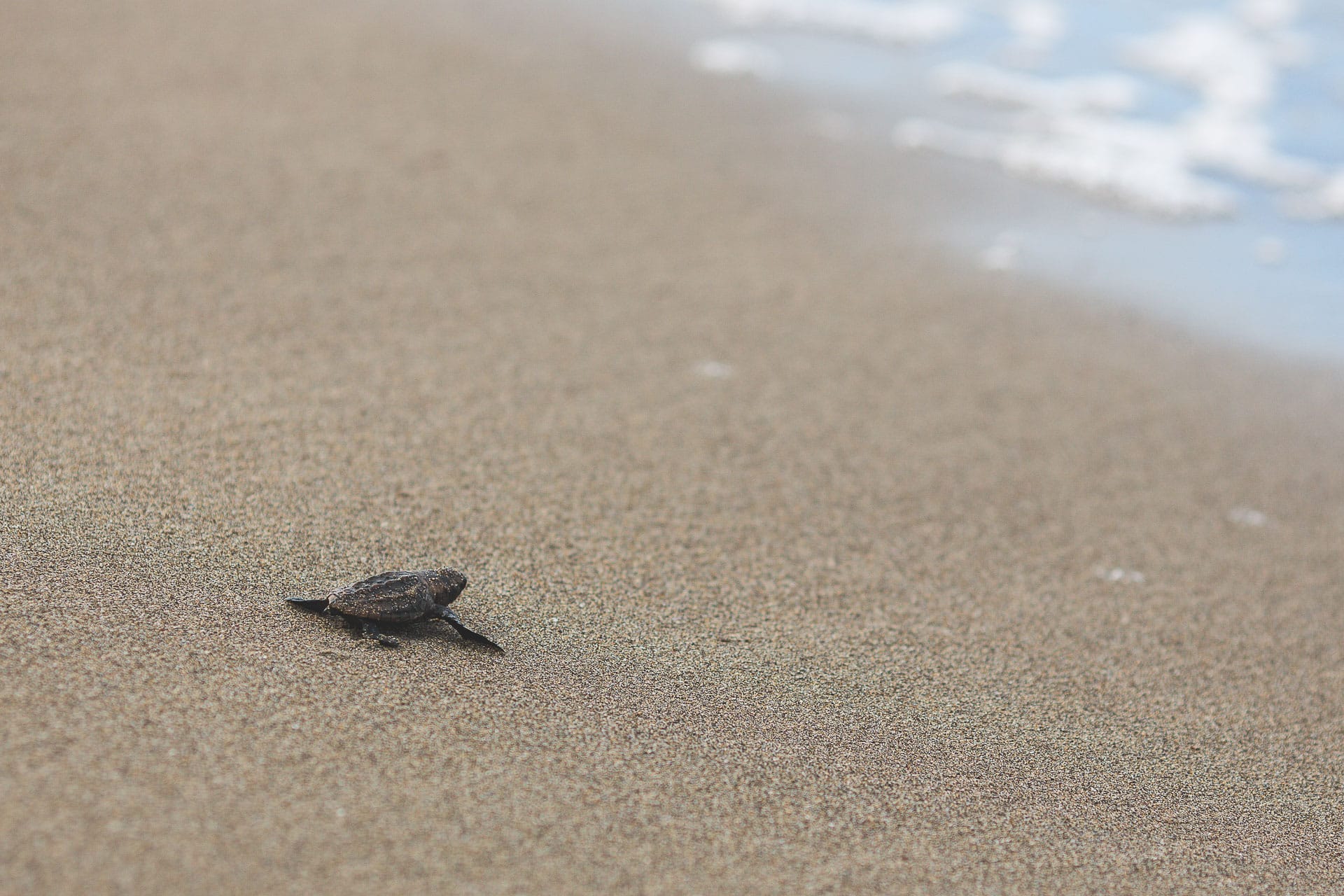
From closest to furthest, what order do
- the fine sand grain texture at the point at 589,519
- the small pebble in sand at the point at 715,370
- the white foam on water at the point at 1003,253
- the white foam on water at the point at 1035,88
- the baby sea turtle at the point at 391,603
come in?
the fine sand grain texture at the point at 589,519 → the baby sea turtle at the point at 391,603 → the small pebble in sand at the point at 715,370 → the white foam on water at the point at 1003,253 → the white foam on water at the point at 1035,88

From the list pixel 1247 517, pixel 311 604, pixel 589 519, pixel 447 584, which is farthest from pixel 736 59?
pixel 311 604

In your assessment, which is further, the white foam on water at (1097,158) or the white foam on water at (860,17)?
the white foam on water at (860,17)

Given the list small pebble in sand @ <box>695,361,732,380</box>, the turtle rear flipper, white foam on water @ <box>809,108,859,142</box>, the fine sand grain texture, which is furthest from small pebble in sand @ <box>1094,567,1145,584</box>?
white foam on water @ <box>809,108,859,142</box>

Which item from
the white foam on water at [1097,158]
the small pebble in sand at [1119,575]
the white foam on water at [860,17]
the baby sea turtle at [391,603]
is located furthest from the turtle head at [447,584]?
the white foam on water at [860,17]

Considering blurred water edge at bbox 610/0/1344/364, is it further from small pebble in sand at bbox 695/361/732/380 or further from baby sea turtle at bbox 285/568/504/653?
baby sea turtle at bbox 285/568/504/653

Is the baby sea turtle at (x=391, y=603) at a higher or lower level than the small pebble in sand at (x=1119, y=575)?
higher

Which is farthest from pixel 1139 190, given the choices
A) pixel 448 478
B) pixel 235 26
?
pixel 235 26

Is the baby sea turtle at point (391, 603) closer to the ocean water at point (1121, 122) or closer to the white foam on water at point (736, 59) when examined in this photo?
the ocean water at point (1121, 122)
